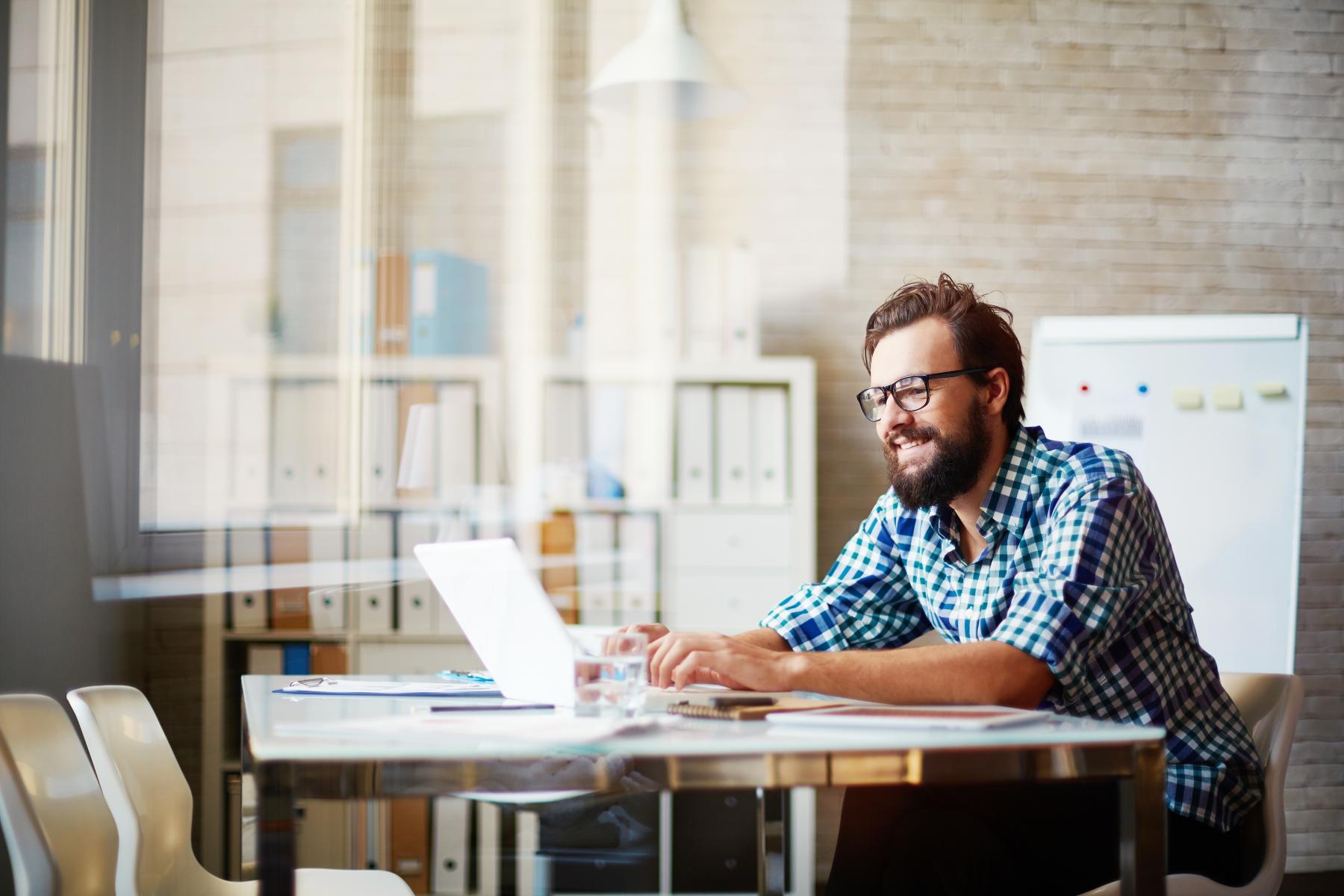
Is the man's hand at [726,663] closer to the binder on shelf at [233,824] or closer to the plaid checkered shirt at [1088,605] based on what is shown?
the plaid checkered shirt at [1088,605]

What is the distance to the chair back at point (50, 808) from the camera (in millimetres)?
1270

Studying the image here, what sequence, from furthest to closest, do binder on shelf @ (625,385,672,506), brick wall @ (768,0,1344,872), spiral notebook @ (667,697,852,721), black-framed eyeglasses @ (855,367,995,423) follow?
brick wall @ (768,0,1344,872) → binder on shelf @ (625,385,672,506) → black-framed eyeglasses @ (855,367,995,423) → spiral notebook @ (667,697,852,721)

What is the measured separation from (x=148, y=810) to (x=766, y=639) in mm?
877

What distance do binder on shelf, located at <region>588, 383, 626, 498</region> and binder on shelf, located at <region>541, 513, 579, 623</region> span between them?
6.2 inches

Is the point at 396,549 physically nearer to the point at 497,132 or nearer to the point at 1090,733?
the point at 497,132

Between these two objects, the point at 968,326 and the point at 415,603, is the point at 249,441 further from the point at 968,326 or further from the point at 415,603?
the point at 968,326

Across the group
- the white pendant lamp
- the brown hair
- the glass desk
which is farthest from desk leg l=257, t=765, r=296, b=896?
the white pendant lamp

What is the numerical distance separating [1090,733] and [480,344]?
2.63 m

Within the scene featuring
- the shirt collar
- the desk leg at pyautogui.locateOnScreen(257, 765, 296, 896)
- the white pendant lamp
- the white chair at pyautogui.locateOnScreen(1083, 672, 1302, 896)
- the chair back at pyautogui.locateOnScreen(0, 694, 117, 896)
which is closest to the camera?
the desk leg at pyautogui.locateOnScreen(257, 765, 296, 896)

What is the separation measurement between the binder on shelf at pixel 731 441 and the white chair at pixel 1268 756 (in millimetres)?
1588

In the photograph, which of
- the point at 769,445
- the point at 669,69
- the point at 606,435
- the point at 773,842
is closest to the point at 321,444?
the point at 606,435

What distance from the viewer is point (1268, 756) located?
155cm

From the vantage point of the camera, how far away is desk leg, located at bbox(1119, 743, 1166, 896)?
1.03 m

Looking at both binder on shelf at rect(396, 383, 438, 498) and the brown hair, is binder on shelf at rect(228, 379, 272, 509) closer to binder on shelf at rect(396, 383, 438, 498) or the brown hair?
binder on shelf at rect(396, 383, 438, 498)
